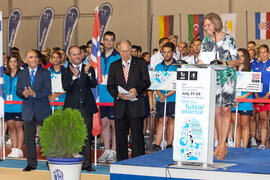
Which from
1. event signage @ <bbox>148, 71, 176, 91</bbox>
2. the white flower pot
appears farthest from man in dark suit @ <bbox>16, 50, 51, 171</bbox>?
event signage @ <bbox>148, 71, 176, 91</bbox>

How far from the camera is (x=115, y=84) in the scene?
24.8 feet

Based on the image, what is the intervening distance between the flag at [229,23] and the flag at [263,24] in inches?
27.4

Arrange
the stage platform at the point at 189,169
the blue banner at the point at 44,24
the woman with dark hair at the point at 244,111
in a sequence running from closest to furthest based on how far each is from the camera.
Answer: the stage platform at the point at 189,169 < the woman with dark hair at the point at 244,111 < the blue banner at the point at 44,24

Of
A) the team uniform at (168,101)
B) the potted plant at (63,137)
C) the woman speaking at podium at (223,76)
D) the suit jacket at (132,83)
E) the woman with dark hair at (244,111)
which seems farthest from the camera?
the team uniform at (168,101)

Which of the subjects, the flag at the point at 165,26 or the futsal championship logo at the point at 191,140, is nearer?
the futsal championship logo at the point at 191,140

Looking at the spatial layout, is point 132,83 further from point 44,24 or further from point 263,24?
point 44,24

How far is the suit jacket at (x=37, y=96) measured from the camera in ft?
25.4

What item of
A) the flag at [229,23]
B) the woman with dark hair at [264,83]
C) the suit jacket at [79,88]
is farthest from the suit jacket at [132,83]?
the flag at [229,23]

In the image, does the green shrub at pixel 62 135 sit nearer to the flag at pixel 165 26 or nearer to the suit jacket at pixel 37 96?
the suit jacket at pixel 37 96

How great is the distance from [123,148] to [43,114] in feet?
4.06

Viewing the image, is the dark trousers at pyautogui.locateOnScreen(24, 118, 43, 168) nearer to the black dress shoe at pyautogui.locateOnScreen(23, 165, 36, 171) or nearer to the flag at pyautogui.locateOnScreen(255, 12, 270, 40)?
the black dress shoe at pyautogui.locateOnScreen(23, 165, 36, 171)

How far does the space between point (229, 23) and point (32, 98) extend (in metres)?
10.1

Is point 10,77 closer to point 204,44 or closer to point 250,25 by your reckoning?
point 204,44

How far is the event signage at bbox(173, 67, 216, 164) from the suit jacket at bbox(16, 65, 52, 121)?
3097mm
